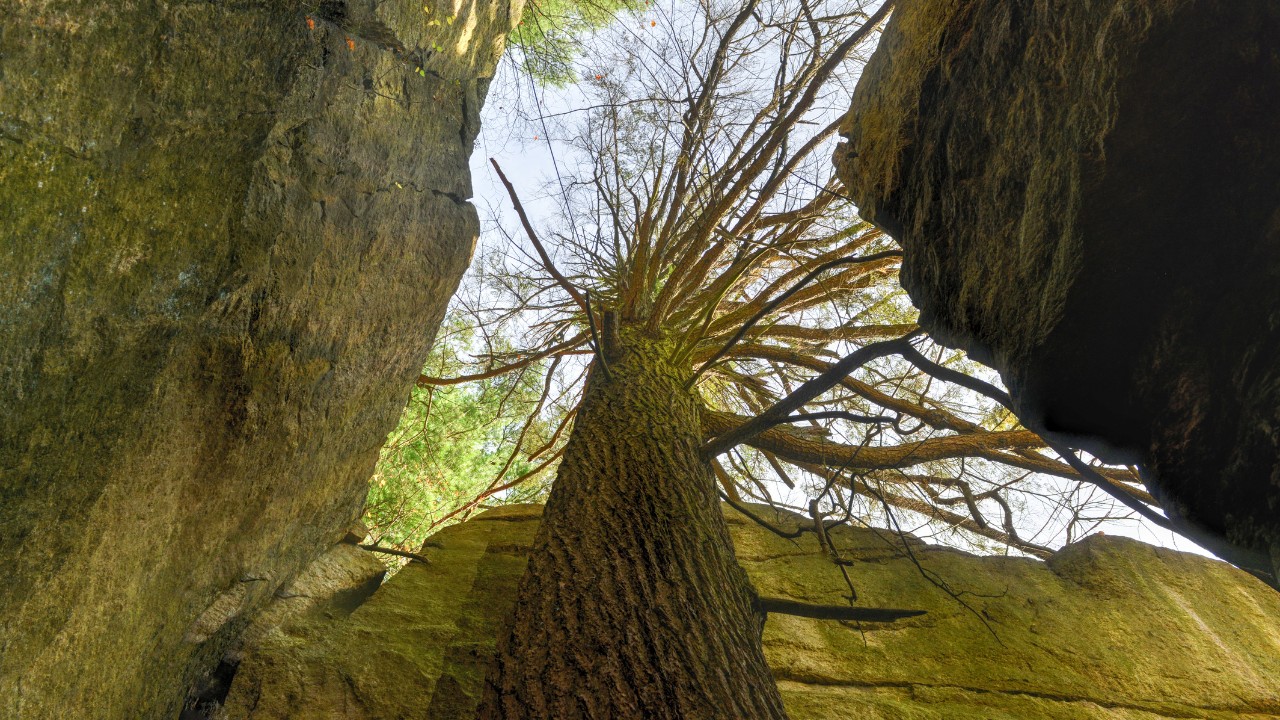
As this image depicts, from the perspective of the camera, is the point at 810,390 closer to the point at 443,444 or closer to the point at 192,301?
the point at 192,301

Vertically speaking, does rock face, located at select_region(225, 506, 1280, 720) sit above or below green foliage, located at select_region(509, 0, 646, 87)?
below

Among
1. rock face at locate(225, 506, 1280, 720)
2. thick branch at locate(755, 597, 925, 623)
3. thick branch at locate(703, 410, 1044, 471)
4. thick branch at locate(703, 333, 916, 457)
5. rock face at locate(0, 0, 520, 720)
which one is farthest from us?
thick branch at locate(703, 410, 1044, 471)

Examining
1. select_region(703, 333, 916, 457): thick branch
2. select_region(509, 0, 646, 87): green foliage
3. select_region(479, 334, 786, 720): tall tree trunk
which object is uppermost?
select_region(509, 0, 646, 87): green foliage

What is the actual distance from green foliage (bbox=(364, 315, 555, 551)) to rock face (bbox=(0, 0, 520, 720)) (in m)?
1.83

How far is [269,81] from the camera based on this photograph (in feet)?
7.13

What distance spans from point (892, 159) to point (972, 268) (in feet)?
1.47

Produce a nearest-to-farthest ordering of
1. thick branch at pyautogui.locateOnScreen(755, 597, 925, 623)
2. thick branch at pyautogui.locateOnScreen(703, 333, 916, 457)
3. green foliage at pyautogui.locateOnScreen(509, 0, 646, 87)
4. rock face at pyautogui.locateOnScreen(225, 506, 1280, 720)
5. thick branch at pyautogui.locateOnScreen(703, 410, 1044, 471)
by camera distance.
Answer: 1. thick branch at pyautogui.locateOnScreen(703, 333, 916, 457)
2. thick branch at pyautogui.locateOnScreen(755, 597, 925, 623)
3. rock face at pyautogui.locateOnScreen(225, 506, 1280, 720)
4. thick branch at pyautogui.locateOnScreen(703, 410, 1044, 471)
5. green foliage at pyautogui.locateOnScreen(509, 0, 646, 87)

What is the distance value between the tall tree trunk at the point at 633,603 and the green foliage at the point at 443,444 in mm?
2369

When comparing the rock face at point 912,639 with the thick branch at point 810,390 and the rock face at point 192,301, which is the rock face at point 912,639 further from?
the thick branch at point 810,390

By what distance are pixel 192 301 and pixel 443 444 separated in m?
3.46

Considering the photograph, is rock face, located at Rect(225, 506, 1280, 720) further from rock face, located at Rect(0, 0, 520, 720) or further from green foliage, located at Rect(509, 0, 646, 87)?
green foliage, located at Rect(509, 0, 646, 87)

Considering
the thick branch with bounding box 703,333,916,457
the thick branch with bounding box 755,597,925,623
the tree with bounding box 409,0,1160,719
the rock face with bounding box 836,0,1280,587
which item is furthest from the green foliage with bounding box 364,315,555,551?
the rock face with bounding box 836,0,1280,587

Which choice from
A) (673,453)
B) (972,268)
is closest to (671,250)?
(673,453)

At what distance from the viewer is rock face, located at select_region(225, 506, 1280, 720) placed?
2561mm
